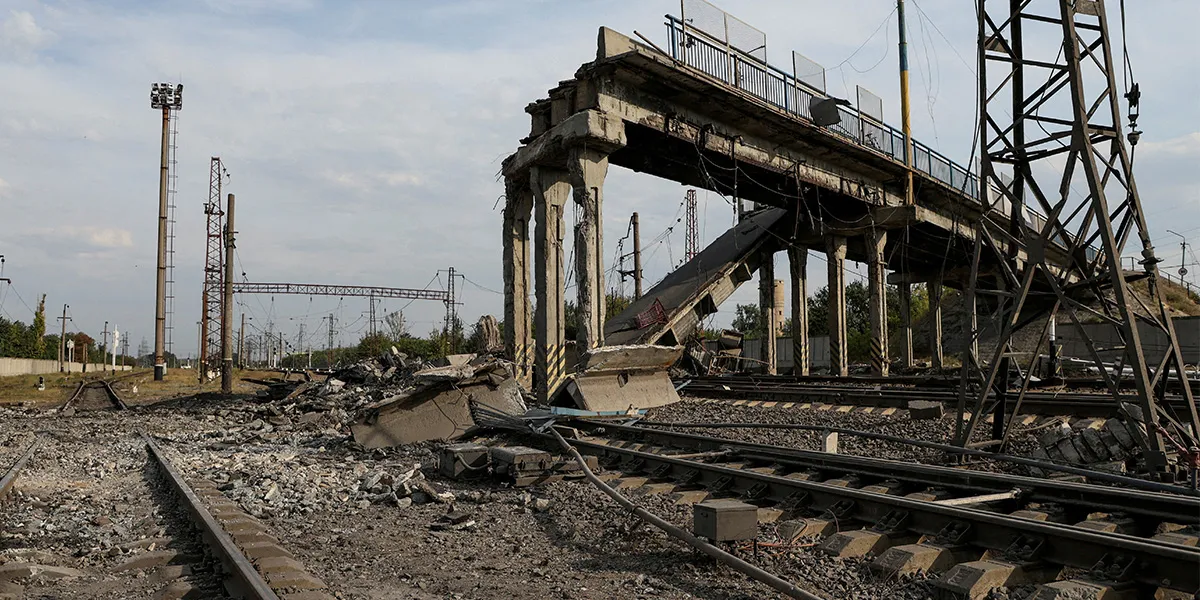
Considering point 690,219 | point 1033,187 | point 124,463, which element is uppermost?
point 690,219

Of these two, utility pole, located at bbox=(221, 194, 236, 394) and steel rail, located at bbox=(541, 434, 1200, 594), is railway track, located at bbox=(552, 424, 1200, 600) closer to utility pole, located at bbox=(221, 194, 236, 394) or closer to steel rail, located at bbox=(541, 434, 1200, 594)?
steel rail, located at bbox=(541, 434, 1200, 594)

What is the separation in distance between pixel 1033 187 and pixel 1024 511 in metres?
5.05

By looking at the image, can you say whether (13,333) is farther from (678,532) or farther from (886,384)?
(678,532)

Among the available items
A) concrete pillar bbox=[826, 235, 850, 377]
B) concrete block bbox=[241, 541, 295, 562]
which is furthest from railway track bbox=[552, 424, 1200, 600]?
concrete pillar bbox=[826, 235, 850, 377]

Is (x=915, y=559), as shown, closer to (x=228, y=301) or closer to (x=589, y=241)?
(x=589, y=241)

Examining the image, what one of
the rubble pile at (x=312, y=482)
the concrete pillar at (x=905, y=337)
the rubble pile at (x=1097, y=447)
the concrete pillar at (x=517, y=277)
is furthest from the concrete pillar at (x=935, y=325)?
the rubble pile at (x=312, y=482)

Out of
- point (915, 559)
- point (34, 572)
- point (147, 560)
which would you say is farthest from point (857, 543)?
point (34, 572)

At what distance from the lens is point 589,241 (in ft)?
60.8

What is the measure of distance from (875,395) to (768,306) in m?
15.7

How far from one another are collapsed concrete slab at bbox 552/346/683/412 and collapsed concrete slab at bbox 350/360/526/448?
4.77 feet

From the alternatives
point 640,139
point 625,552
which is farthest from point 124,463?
point 640,139

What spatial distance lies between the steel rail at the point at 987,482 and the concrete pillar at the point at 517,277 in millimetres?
11789

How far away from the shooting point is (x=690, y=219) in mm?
61344

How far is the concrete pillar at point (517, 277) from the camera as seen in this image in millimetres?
21250
